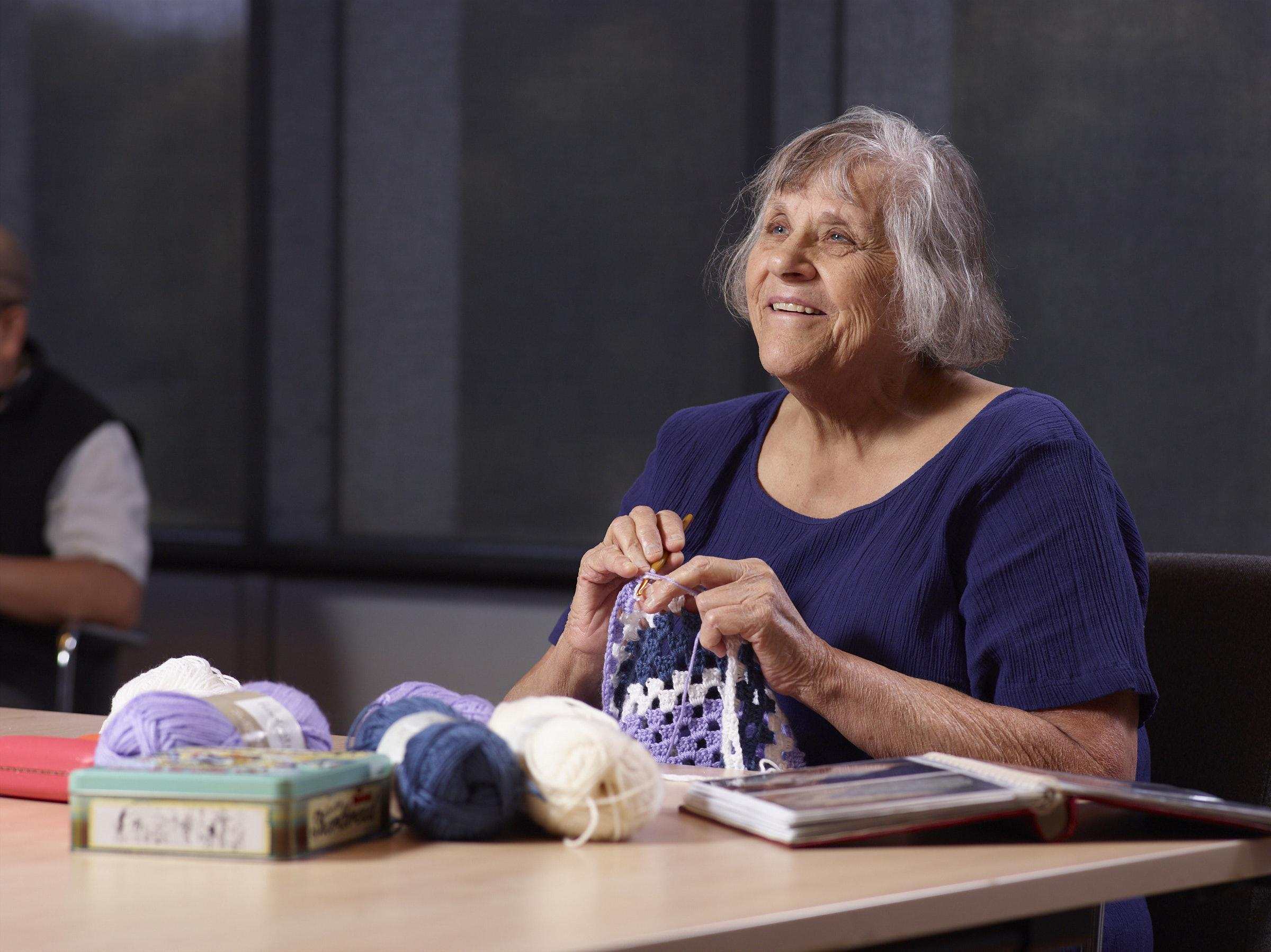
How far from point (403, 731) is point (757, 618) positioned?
1.51ft

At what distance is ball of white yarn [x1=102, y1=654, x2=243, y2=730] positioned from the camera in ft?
3.91

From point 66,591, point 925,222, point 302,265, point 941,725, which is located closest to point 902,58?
point 925,222

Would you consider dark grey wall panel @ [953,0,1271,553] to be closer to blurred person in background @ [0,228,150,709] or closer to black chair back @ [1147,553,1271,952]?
black chair back @ [1147,553,1271,952]

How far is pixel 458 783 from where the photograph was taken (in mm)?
958

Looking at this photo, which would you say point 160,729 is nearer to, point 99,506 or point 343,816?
point 343,816

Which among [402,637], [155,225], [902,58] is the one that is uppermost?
[902,58]

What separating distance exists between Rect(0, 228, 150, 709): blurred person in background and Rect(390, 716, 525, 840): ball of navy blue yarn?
2.01 metres

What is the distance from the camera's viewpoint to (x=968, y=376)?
1825 mm

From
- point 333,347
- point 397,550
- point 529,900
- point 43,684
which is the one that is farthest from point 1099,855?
point 333,347

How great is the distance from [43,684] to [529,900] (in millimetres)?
2192

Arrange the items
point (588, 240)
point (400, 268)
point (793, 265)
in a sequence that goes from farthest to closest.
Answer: point (400, 268)
point (588, 240)
point (793, 265)

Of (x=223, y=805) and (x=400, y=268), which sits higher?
(x=400, y=268)

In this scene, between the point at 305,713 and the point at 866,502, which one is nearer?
the point at 305,713

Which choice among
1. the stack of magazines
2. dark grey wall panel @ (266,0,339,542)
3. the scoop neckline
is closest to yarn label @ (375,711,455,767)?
the stack of magazines
